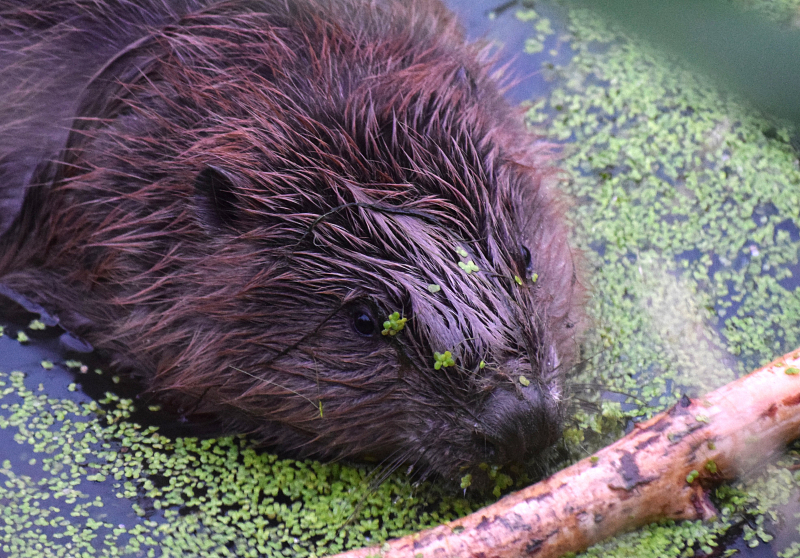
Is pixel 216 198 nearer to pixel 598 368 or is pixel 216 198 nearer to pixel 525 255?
pixel 525 255

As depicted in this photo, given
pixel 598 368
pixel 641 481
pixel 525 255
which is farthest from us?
pixel 598 368

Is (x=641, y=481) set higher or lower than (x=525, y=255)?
lower

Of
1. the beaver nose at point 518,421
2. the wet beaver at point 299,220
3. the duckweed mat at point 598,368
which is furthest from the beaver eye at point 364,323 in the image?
the duckweed mat at point 598,368

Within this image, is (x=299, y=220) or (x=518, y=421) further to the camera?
(x=299, y=220)

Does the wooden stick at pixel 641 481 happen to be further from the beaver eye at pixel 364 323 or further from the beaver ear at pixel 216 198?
the beaver ear at pixel 216 198

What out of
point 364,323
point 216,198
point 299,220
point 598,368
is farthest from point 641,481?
point 216,198

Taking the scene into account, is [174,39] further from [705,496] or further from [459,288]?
[705,496]

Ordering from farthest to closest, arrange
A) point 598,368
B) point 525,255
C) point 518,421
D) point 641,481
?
point 598,368 < point 525,255 < point 641,481 < point 518,421

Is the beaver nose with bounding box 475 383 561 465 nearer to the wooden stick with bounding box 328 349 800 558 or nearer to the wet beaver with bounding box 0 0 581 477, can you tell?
the wet beaver with bounding box 0 0 581 477

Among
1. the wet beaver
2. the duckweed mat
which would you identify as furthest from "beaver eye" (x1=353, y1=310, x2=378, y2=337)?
the duckweed mat
